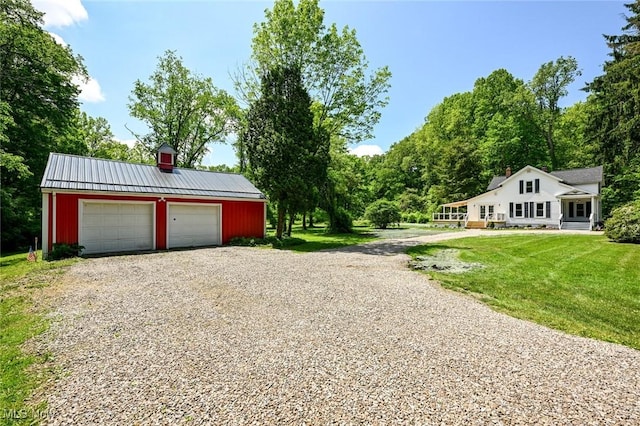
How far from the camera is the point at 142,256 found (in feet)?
36.3

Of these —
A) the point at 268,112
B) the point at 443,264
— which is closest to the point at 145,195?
the point at 268,112

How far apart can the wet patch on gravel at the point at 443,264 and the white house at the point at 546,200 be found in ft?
61.0

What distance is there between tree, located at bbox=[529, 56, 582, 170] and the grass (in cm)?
4769

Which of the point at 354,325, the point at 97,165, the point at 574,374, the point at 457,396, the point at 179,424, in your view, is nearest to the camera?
the point at 179,424

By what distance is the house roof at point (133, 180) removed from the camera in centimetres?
1163

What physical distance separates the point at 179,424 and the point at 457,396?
2.45m

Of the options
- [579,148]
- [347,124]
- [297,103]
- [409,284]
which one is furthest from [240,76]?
[579,148]

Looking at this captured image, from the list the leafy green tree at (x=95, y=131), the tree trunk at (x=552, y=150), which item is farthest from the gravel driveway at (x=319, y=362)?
the tree trunk at (x=552, y=150)

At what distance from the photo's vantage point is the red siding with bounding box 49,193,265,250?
36.5ft

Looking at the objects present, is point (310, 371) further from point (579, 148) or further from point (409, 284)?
point (579, 148)

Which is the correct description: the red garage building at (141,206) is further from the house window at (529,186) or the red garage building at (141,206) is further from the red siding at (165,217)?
the house window at (529,186)

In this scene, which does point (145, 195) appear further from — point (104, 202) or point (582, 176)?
point (582, 176)

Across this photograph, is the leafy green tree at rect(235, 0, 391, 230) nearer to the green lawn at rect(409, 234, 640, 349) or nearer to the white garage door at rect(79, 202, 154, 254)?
the white garage door at rect(79, 202, 154, 254)

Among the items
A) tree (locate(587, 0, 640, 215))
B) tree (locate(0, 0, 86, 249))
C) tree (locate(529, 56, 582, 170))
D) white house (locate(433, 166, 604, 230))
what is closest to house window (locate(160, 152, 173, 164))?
tree (locate(0, 0, 86, 249))
